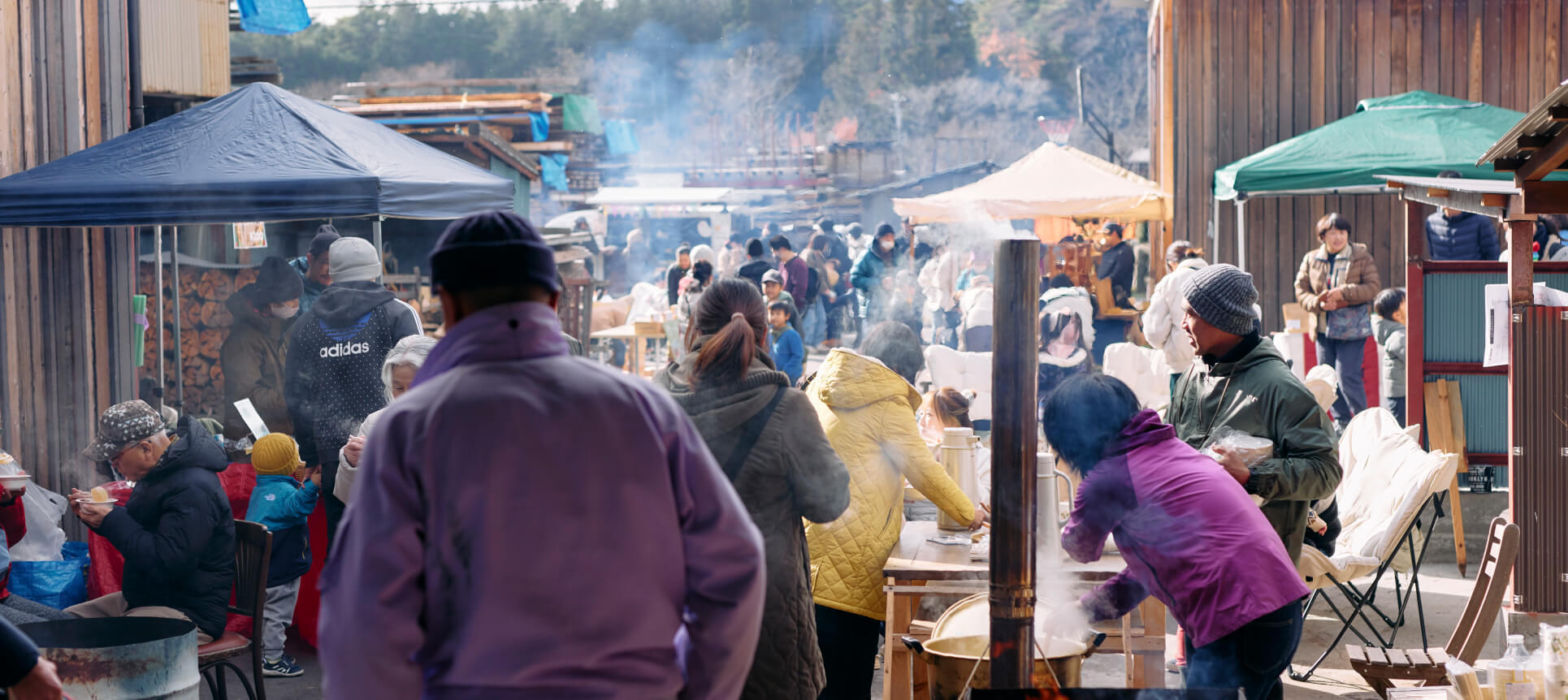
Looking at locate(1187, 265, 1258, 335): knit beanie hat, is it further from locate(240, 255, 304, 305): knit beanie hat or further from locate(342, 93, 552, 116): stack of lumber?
locate(342, 93, 552, 116): stack of lumber

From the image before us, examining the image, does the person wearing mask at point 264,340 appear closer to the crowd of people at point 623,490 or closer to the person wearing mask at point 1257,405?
the crowd of people at point 623,490

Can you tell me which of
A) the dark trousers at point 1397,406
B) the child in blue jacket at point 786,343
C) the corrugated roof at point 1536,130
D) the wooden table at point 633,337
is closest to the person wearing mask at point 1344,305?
the dark trousers at point 1397,406

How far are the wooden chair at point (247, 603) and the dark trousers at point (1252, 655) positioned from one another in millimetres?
3184

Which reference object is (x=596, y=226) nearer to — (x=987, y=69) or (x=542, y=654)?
(x=987, y=69)

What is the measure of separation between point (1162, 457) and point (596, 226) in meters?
26.0

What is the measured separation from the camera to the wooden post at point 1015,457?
8.16ft

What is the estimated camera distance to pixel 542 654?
1.82 m

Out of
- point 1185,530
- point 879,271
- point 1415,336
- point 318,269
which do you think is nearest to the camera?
point 1185,530

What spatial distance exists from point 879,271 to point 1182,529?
35.1ft

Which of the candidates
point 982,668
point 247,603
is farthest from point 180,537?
point 982,668

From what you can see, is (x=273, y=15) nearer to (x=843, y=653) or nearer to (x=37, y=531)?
(x=37, y=531)

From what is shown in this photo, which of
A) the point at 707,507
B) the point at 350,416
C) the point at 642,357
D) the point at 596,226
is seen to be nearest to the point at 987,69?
the point at 596,226

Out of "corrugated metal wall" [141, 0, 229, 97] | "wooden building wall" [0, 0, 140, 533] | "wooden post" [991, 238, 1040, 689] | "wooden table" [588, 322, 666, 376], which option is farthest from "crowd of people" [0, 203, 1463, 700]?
"wooden table" [588, 322, 666, 376]

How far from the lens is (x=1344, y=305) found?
9.45 metres
